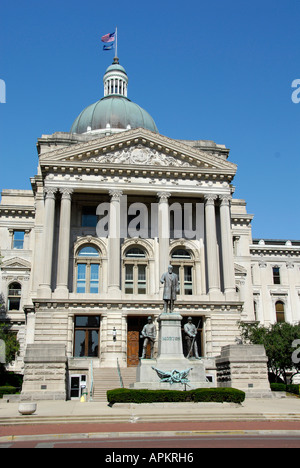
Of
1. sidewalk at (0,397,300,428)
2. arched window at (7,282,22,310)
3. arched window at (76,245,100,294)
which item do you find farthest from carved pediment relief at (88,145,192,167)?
sidewalk at (0,397,300,428)

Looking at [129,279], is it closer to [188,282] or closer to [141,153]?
[188,282]

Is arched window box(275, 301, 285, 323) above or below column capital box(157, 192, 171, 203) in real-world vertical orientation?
below

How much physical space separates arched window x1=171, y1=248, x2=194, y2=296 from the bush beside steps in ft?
74.1

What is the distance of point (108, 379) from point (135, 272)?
1191 cm

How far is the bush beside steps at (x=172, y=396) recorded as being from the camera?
2236cm

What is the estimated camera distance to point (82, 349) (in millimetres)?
41094

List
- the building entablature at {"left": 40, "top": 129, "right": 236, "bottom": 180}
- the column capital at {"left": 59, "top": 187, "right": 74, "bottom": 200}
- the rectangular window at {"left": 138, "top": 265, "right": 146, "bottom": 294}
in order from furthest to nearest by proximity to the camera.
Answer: the rectangular window at {"left": 138, "top": 265, "right": 146, "bottom": 294} → the building entablature at {"left": 40, "top": 129, "right": 236, "bottom": 180} → the column capital at {"left": 59, "top": 187, "right": 74, "bottom": 200}

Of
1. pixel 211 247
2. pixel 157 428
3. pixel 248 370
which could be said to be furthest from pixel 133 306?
pixel 157 428

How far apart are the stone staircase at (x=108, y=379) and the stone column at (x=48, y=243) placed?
25.4 feet

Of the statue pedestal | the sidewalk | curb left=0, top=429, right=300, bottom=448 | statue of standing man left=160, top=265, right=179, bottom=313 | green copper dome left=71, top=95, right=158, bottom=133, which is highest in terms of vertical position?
green copper dome left=71, top=95, right=158, bottom=133

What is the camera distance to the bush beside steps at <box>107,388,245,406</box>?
2236cm

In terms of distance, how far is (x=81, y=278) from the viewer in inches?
1753

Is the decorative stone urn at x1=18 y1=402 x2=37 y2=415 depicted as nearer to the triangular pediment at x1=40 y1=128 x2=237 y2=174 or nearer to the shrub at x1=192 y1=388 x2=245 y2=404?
the shrub at x1=192 y1=388 x2=245 y2=404

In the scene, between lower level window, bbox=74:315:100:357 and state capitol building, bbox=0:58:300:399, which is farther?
lower level window, bbox=74:315:100:357
